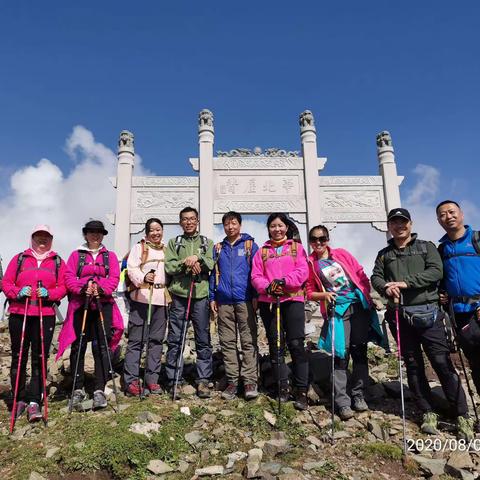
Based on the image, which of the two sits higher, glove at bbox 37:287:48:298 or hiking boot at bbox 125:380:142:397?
glove at bbox 37:287:48:298

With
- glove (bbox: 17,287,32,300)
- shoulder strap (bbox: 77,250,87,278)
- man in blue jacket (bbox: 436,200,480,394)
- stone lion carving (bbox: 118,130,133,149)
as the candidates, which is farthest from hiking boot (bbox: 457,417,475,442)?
stone lion carving (bbox: 118,130,133,149)

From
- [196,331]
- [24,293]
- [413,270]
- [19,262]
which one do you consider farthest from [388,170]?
[24,293]

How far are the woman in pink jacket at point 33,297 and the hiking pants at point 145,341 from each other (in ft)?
3.26

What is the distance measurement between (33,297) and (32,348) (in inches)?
26.5

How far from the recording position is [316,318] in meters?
10.6

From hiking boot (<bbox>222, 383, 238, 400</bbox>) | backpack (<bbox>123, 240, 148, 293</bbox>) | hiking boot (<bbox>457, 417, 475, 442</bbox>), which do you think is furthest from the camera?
backpack (<bbox>123, 240, 148, 293</bbox>)

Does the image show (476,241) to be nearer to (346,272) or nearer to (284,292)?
(346,272)

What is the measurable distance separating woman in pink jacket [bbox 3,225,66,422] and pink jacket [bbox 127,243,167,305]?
0.90 m

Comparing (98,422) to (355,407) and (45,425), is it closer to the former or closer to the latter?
(45,425)

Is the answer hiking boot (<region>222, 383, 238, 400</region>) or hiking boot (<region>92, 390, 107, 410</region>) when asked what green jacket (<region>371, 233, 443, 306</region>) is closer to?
hiking boot (<region>222, 383, 238, 400</region>)

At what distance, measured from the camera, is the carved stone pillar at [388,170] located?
53.1 ft

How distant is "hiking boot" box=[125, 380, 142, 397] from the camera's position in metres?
4.78

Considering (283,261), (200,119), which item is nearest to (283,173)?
(200,119)

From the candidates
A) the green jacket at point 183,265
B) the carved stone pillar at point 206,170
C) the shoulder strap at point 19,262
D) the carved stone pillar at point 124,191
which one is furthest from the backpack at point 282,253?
the carved stone pillar at point 124,191
